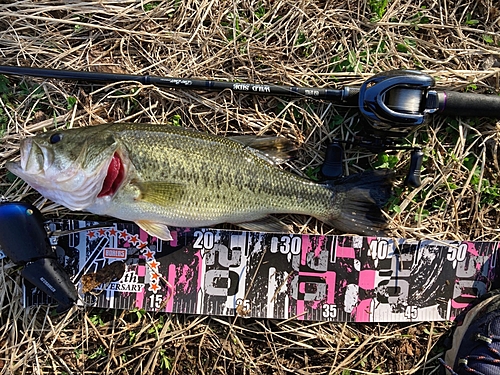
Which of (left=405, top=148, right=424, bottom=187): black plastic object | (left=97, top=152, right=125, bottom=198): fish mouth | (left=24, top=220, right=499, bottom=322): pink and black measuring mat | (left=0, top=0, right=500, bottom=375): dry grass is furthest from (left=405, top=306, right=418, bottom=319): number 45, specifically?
(left=97, top=152, right=125, bottom=198): fish mouth

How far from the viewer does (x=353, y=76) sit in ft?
10.8

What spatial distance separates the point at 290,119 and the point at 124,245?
1.65 meters

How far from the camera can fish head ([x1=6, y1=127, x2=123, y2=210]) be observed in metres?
2.65

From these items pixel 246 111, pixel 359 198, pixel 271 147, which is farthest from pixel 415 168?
pixel 246 111

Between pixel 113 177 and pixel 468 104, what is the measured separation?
267 centimetres

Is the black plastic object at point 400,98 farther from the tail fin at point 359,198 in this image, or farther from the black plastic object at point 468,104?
the tail fin at point 359,198

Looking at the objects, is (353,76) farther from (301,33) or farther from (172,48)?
(172,48)

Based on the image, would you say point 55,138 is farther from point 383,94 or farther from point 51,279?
point 383,94

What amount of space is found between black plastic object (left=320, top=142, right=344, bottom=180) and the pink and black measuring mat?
501 mm

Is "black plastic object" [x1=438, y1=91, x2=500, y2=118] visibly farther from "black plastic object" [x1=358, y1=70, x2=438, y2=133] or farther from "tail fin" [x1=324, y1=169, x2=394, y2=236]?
"tail fin" [x1=324, y1=169, x2=394, y2=236]

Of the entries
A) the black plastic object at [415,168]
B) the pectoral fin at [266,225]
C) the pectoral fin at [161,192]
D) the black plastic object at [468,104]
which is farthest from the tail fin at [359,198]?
the pectoral fin at [161,192]

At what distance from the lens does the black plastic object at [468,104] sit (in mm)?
3109

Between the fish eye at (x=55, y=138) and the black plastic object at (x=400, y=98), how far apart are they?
83.2 inches

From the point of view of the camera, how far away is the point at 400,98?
2.87m
